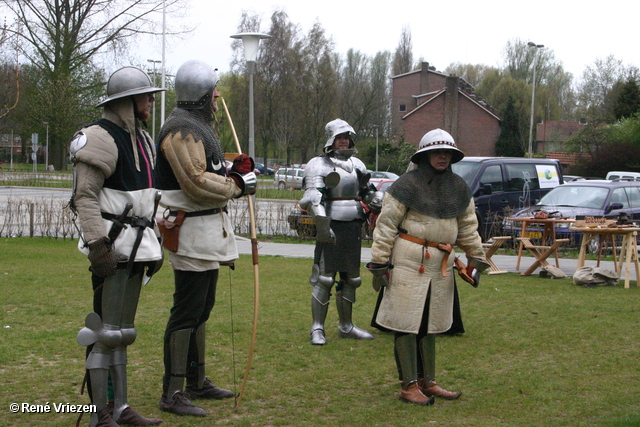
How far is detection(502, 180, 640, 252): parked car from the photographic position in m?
14.4

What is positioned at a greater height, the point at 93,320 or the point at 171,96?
the point at 171,96

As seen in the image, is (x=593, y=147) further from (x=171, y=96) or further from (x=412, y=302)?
(x=412, y=302)

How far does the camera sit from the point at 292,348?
20.8ft

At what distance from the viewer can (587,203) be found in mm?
14703

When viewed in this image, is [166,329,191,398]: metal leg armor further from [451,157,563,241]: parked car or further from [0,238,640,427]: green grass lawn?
[451,157,563,241]: parked car

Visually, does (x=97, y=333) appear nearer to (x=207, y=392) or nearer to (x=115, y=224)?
(x=115, y=224)

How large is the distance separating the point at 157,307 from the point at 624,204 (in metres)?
10.7

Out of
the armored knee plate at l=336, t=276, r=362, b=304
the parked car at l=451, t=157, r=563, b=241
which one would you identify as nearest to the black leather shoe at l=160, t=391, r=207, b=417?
the armored knee plate at l=336, t=276, r=362, b=304

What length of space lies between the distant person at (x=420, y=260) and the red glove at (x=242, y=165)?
972 millimetres

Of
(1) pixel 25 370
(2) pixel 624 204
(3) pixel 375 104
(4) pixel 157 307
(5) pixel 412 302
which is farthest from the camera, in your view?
(3) pixel 375 104

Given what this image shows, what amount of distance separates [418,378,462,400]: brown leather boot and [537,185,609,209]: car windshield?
10.7 metres

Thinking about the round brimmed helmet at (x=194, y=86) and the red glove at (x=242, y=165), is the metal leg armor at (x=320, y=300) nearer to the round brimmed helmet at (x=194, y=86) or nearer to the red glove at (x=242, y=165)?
the red glove at (x=242, y=165)

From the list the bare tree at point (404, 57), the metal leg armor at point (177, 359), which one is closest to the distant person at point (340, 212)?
the metal leg armor at point (177, 359)

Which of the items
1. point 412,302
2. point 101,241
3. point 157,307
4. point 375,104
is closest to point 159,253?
point 101,241
